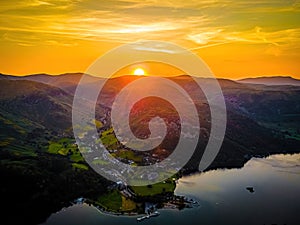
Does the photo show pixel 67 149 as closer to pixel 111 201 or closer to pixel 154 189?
pixel 154 189

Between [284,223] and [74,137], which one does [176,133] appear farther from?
[284,223]

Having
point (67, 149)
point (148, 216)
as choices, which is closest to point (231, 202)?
point (148, 216)

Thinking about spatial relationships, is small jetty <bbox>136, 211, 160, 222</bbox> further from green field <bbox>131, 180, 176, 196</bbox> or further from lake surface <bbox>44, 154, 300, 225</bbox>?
green field <bbox>131, 180, 176, 196</bbox>

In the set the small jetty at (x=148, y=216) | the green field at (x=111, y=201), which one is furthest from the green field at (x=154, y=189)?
the small jetty at (x=148, y=216)

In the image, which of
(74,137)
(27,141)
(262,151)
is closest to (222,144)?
(262,151)

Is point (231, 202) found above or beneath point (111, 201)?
beneath

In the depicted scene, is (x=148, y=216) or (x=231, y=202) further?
(x=231, y=202)

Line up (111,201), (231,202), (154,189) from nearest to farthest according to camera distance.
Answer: (111,201) → (231,202) → (154,189)

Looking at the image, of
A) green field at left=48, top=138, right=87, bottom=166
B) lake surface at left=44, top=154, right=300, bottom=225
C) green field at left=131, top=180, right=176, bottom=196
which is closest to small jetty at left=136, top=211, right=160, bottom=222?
lake surface at left=44, top=154, right=300, bottom=225

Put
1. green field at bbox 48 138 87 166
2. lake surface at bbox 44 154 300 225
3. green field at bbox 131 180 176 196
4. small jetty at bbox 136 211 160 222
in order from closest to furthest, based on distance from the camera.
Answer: lake surface at bbox 44 154 300 225 < small jetty at bbox 136 211 160 222 < green field at bbox 131 180 176 196 < green field at bbox 48 138 87 166
